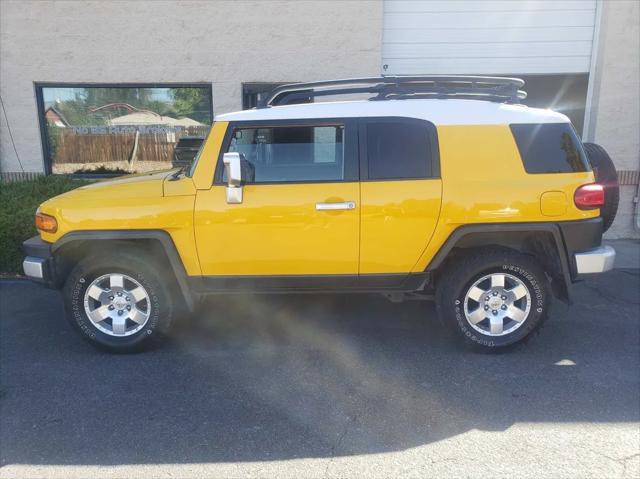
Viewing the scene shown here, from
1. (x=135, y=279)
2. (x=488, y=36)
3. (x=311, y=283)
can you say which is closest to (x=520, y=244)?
(x=311, y=283)

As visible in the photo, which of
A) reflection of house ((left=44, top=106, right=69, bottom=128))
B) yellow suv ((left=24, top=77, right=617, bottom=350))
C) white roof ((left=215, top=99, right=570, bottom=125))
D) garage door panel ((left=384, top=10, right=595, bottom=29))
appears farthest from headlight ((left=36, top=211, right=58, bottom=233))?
garage door panel ((left=384, top=10, right=595, bottom=29))

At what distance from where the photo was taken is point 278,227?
3.90 metres

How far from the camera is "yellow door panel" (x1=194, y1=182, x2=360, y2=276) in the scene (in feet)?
12.7

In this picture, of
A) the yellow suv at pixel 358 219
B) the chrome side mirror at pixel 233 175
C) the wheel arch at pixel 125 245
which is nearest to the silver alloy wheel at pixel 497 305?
the yellow suv at pixel 358 219

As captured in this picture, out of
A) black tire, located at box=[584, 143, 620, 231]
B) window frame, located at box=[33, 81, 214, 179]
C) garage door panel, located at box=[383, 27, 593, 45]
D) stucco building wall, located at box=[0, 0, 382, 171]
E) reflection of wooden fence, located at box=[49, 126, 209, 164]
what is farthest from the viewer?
reflection of wooden fence, located at box=[49, 126, 209, 164]

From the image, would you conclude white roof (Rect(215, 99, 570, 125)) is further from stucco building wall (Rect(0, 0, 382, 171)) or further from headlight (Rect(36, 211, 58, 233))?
stucco building wall (Rect(0, 0, 382, 171))

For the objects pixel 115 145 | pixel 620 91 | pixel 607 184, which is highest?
pixel 620 91

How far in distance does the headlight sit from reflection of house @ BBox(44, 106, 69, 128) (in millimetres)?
4821

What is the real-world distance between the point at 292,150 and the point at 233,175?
60 cm

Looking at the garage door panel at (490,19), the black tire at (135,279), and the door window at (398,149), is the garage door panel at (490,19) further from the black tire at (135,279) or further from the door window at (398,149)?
the black tire at (135,279)

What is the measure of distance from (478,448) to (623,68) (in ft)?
24.2

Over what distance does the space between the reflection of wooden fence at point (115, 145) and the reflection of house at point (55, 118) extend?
0.08 meters

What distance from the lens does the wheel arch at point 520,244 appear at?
12.8 ft

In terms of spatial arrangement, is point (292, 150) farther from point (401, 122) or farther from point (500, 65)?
point (500, 65)
